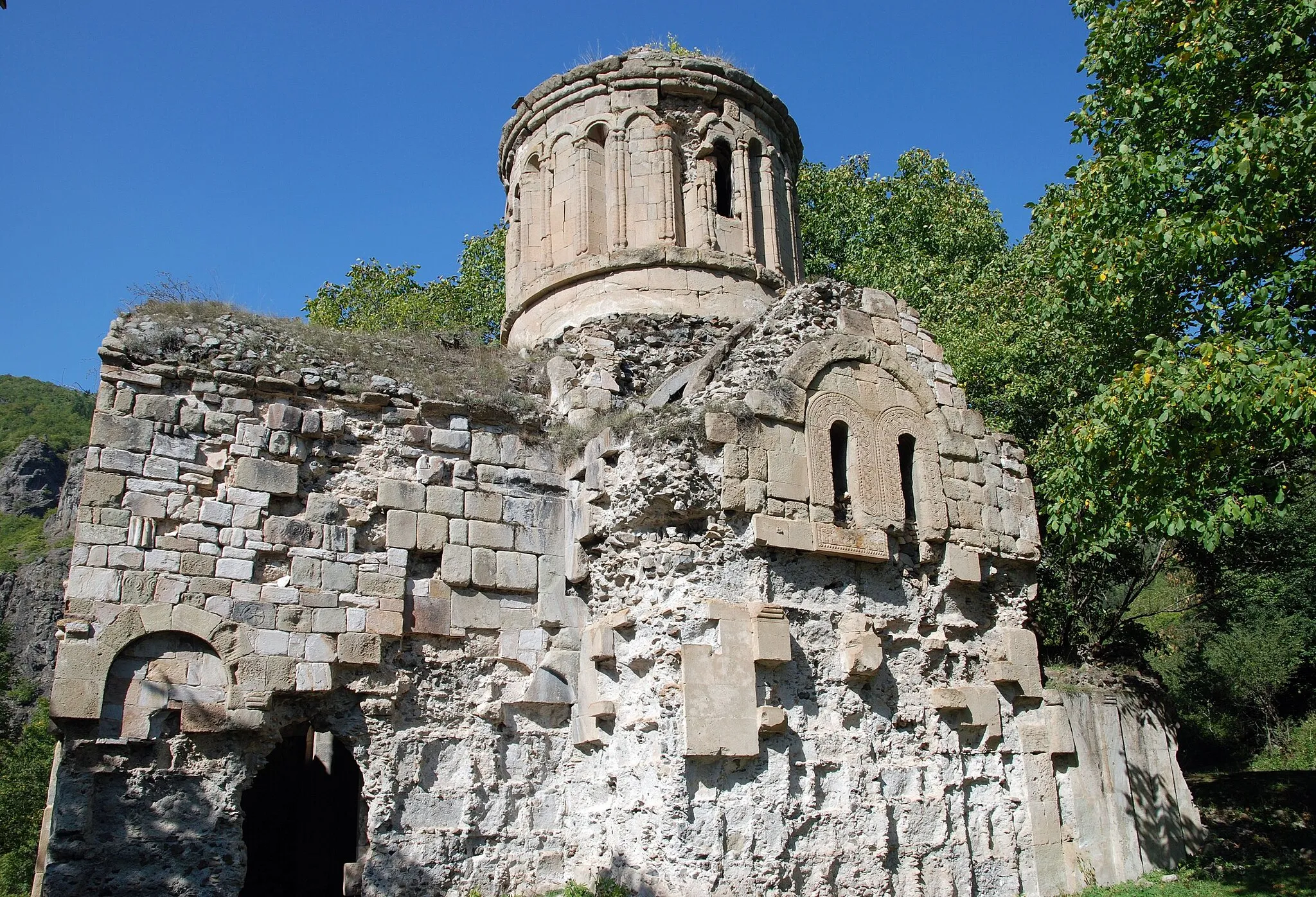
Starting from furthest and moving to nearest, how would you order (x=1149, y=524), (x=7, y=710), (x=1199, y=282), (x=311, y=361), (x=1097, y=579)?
1. (x=7, y=710)
2. (x=1097, y=579)
3. (x=1199, y=282)
4. (x=1149, y=524)
5. (x=311, y=361)

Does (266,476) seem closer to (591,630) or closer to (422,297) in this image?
(591,630)

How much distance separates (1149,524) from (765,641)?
4146 mm

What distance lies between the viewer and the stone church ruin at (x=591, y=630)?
280 inches

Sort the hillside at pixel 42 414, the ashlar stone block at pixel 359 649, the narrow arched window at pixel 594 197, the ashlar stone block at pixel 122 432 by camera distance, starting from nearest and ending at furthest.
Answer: the ashlar stone block at pixel 122 432 → the ashlar stone block at pixel 359 649 → the narrow arched window at pixel 594 197 → the hillside at pixel 42 414

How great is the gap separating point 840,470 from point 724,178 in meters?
5.00

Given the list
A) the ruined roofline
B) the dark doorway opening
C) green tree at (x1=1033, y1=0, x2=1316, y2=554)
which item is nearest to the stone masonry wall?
green tree at (x1=1033, y1=0, x2=1316, y2=554)

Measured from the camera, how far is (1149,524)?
360 inches

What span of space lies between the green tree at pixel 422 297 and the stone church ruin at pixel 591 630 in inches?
509

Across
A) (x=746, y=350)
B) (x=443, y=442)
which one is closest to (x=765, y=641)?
(x=746, y=350)

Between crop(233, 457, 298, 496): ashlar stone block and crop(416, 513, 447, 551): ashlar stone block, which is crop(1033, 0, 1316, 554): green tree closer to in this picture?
crop(416, 513, 447, 551): ashlar stone block

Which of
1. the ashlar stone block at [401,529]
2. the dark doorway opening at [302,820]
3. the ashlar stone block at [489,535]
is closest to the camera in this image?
the ashlar stone block at [401,529]

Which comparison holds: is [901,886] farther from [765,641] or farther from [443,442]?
[443,442]

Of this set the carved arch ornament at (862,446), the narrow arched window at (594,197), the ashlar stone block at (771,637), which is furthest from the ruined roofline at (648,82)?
the ashlar stone block at (771,637)

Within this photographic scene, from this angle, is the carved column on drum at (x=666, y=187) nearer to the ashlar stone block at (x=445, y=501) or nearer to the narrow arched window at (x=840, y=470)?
the narrow arched window at (x=840, y=470)
